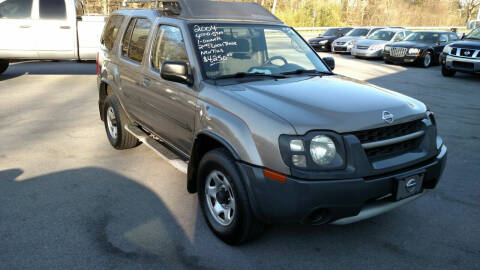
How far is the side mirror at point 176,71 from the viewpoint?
3.47 m

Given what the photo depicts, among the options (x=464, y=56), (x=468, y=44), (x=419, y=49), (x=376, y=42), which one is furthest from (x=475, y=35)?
(x=376, y=42)

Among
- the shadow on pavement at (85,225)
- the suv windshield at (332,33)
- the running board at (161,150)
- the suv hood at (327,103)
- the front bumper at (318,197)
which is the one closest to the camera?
the front bumper at (318,197)

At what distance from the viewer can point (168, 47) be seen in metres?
4.16

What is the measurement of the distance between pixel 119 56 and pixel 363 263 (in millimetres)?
3755

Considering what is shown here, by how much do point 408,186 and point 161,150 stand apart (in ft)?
7.81

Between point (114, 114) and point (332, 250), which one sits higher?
point (114, 114)

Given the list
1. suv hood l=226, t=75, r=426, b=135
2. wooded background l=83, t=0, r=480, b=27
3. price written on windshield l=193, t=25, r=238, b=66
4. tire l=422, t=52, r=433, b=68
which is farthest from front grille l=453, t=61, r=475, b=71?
wooded background l=83, t=0, r=480, b=27

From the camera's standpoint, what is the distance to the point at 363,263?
3146 mm

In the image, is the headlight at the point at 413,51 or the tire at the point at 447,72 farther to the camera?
the headlight at the point at 413,51

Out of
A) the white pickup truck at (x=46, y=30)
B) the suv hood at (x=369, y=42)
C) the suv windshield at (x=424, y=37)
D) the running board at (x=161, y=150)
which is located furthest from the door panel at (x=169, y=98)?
the suv hood at (x=369, y=42)

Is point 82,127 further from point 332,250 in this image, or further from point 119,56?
point 332,250

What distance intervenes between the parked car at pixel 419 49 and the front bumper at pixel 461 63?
268 cm

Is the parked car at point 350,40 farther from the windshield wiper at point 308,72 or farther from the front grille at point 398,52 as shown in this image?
the windshield wiper at point 308,72

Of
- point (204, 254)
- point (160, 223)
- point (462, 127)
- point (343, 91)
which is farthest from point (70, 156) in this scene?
point (462, 127)
